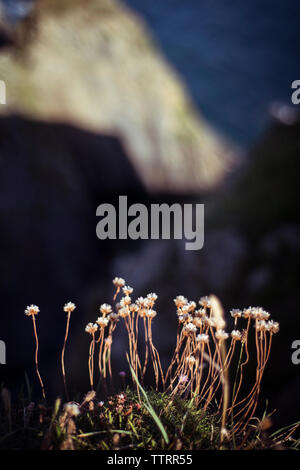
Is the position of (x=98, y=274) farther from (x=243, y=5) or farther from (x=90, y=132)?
(x=243, y=5)

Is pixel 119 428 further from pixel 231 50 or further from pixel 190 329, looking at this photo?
pixel 231 50

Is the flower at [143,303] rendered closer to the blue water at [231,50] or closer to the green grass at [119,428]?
the green grass at [119,428]

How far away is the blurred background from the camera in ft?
11.8

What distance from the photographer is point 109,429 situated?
4.00 ft

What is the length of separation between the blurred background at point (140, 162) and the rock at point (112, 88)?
0.10ft

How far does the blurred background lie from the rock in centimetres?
3

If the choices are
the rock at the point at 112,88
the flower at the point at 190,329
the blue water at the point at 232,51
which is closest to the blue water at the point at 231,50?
the blue water at the point at 232,51

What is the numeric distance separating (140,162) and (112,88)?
1703mm

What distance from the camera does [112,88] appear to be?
24.0ft

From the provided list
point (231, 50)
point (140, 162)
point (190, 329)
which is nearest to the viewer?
point (190, 329)

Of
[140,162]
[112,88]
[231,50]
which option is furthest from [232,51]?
[140,162]

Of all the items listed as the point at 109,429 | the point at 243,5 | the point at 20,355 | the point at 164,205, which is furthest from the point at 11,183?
the point at 243,5

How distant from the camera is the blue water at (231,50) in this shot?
759cm

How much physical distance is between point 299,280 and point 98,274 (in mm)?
3456
